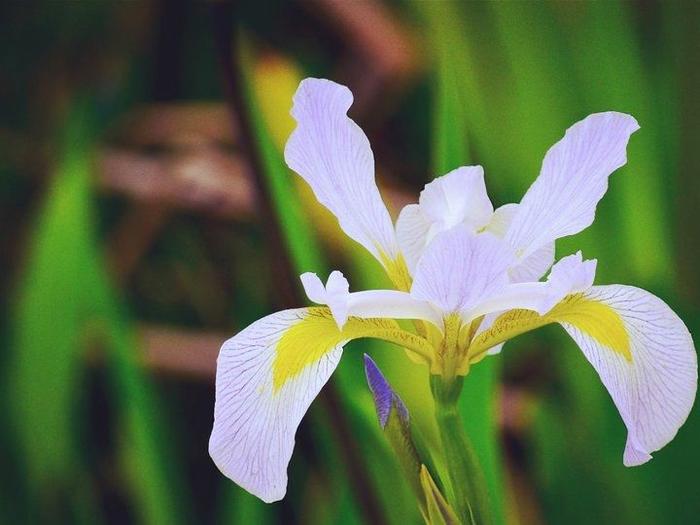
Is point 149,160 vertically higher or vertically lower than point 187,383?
higher

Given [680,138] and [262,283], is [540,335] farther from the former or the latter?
[262,283]

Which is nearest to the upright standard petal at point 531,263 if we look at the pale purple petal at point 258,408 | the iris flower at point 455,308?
the iris flower at point 455,308

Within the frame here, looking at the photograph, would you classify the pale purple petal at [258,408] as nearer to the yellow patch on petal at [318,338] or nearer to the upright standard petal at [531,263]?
the yellow patch on petal at [318,338]

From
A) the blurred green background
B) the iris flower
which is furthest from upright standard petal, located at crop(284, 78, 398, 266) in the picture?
the blurred green background

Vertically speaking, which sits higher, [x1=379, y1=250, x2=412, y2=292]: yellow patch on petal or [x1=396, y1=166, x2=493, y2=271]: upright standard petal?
[x1=396, y1=166, x2=493, y2=271]: upright standard petal

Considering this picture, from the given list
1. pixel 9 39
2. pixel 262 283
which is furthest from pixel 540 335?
pixel 9 39

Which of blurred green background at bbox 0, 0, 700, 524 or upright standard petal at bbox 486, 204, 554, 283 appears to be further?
blurred green background at bbox 0, 0, 700, 524

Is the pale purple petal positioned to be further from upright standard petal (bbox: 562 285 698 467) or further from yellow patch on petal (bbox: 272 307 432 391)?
upright standard petal (bbox: 562 285 698 467)
